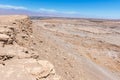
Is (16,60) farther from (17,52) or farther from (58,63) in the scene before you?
(58,63)

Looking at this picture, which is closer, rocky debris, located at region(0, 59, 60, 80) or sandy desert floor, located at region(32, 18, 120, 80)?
rocky debris, located at region(0, 59, 60, 80)

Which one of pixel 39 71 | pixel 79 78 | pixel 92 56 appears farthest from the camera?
pixel 92 56

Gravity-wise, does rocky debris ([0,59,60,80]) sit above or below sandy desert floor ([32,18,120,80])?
above

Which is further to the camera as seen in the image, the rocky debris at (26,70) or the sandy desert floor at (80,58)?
the sandy desert floor at (80,58)

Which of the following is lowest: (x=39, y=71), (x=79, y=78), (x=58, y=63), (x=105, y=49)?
(x=105, y=49)

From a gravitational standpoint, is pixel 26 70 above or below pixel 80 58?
above

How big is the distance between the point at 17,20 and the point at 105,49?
2682 centimetres

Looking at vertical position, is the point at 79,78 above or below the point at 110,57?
above

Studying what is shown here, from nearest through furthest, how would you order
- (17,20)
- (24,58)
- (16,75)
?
(16,75) < (24,58) < (17,20)

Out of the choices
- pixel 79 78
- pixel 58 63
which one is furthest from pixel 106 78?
pixel 58 63

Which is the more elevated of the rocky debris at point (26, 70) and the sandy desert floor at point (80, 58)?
the rocky debris at point (26, 70)

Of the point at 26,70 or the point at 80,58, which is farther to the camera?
the point at 80,58

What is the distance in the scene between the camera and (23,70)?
31.1 ft

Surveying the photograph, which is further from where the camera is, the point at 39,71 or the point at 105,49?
the point at 105,49
